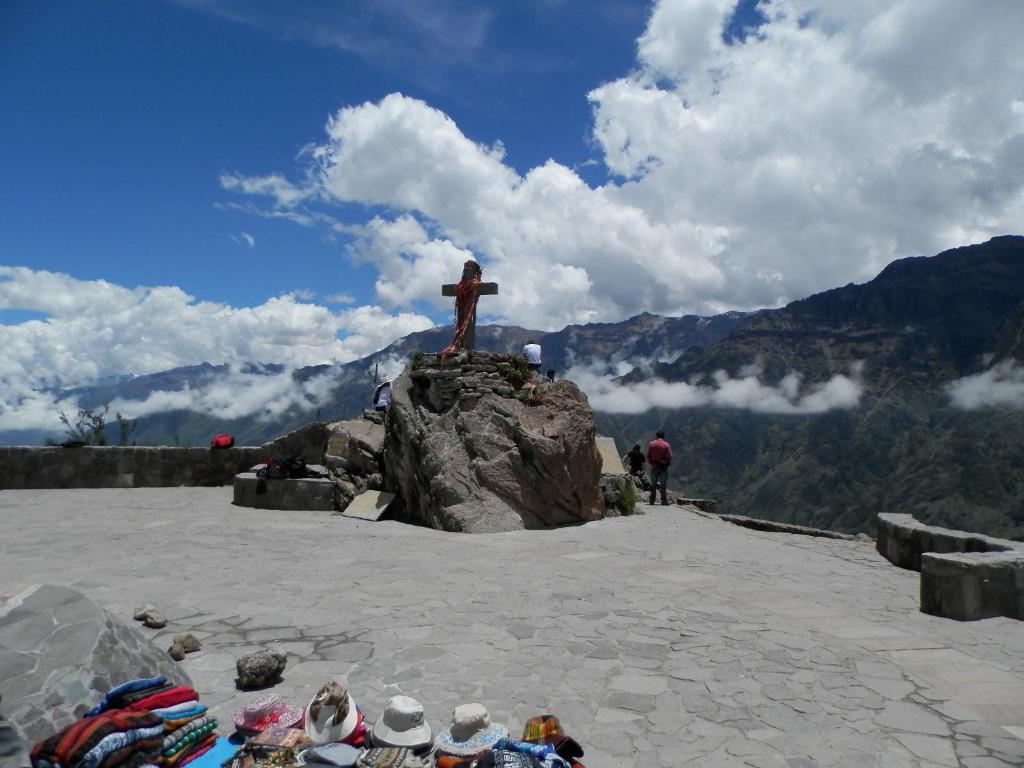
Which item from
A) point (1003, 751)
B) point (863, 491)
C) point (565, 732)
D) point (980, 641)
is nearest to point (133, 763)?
point (565, 732)

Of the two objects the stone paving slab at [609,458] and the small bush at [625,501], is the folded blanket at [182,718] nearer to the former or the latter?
the small bush at [625,501]

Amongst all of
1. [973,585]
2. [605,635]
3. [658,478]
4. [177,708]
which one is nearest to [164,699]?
[177,708]

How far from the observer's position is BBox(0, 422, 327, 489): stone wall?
1422cm

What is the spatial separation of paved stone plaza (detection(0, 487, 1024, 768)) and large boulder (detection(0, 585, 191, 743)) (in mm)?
477

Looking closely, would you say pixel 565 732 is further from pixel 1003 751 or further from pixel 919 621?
pixel 919 621

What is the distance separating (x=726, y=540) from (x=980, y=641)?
4.84 metres

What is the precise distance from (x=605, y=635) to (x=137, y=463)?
1393 cm

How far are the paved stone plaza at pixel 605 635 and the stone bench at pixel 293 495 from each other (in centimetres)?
312

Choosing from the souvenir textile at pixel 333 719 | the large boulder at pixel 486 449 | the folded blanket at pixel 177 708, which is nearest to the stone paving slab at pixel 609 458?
the large boulder at pixel 486 449

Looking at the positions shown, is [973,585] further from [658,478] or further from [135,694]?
[658,478]

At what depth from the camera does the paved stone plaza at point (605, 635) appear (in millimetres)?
3354

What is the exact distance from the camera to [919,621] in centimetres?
570

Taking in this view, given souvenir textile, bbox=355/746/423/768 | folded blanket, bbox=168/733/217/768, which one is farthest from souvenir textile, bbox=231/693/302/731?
souvenir textile, bbox=355/746/423/768

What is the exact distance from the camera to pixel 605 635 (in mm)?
4719
